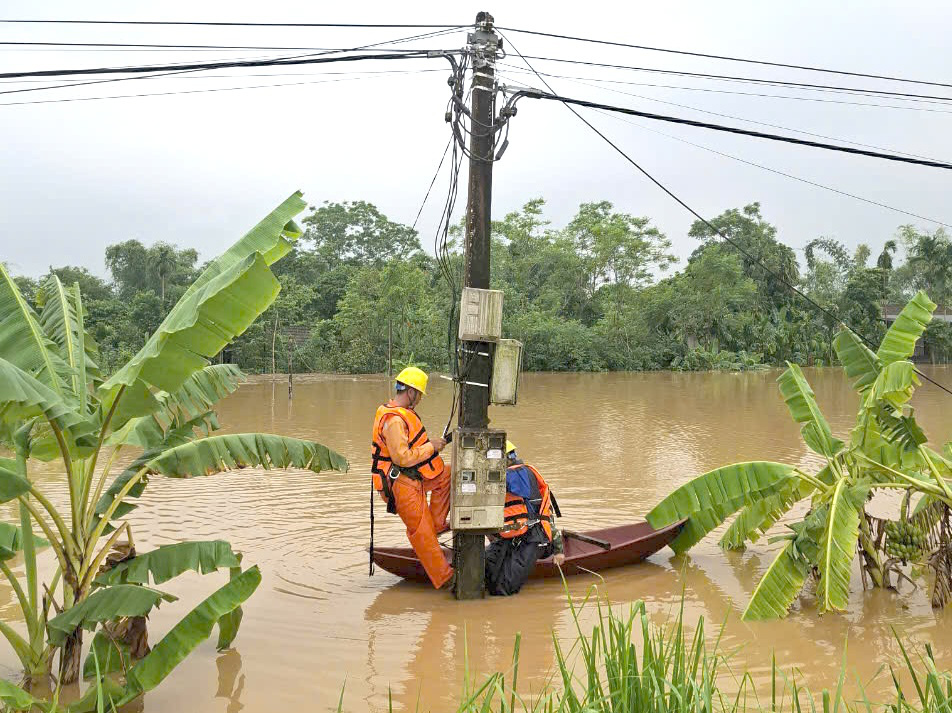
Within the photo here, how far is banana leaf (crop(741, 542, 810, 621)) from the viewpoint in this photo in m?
6.79

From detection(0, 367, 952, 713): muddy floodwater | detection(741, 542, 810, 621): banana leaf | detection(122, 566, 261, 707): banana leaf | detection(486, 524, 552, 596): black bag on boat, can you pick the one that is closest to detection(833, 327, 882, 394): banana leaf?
detection(0, 367, 952, 713): muddy floodwater

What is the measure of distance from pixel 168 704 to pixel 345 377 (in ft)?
98.3

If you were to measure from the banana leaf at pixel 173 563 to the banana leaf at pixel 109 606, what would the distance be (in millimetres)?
356

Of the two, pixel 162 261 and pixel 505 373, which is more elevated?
pixel 162 261

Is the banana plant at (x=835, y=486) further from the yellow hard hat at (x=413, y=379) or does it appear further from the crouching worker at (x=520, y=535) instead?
the yellow hard hat at (x=413, y=379)

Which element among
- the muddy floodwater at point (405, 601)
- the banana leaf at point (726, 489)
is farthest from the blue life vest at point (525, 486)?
the banana leaf at point (726, 489)

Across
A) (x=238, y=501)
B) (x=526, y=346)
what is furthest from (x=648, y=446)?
(x=526, y=346)

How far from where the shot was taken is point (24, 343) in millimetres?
5465

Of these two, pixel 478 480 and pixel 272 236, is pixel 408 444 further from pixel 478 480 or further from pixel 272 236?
pixel 272 236

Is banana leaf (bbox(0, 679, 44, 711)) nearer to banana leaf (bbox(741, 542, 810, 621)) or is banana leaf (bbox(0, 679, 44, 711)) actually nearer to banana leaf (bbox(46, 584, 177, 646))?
banana leaf (bbox(46, 584, 177, 646))

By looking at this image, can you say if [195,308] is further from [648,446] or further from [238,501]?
[648,446]

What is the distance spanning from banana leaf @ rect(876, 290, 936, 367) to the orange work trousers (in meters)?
4.12

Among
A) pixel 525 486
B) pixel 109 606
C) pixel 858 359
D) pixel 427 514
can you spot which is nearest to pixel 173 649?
pixel 109 606

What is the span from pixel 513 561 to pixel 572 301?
3900cm
